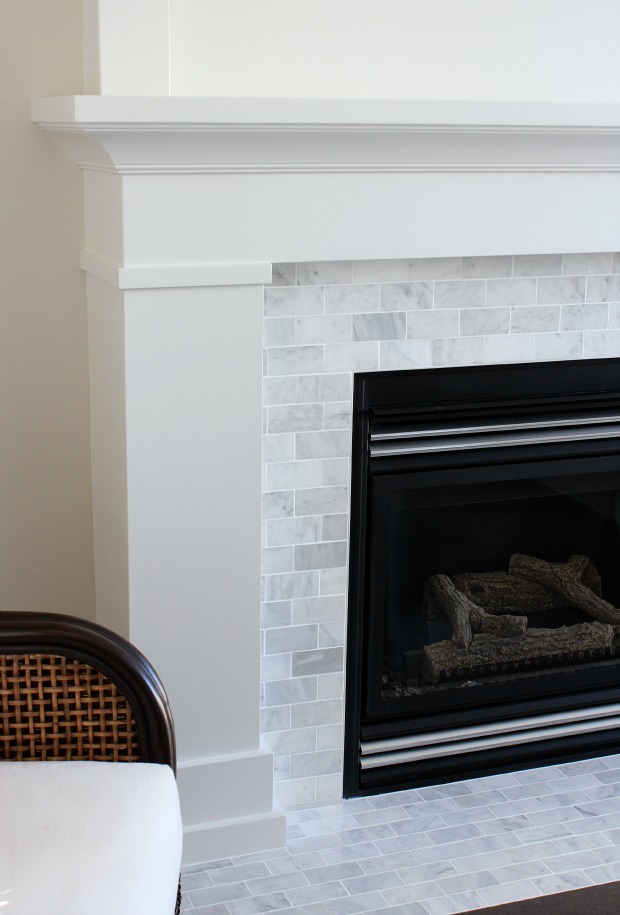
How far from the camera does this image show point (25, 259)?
196cm

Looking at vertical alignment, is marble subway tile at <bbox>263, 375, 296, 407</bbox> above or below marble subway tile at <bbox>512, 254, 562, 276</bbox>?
below

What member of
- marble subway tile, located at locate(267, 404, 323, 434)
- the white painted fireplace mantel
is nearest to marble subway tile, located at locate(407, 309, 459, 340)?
the white painted fireplace mantel

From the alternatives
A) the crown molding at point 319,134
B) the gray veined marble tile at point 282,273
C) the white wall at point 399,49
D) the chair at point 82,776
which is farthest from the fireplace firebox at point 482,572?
the chair at point 82,776

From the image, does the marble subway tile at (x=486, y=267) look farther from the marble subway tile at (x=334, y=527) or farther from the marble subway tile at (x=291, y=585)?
the marble subway tile at (x=291, y=585)

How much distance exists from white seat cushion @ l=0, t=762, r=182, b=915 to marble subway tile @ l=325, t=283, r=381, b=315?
92cm

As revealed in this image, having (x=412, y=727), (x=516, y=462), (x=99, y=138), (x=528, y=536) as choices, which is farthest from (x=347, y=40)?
(x=412, y=727)

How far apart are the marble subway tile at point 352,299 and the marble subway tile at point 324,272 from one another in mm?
17

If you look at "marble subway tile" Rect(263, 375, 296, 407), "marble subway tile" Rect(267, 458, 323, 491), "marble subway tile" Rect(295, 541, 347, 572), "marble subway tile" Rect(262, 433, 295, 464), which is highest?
"marble subway tile" Rect(263, 375, 296, 407)

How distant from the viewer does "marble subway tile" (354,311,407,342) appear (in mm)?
2037

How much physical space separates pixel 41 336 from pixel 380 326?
25.3 inches

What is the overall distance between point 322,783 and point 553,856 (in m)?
0.49

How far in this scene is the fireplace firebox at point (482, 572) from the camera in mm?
2160

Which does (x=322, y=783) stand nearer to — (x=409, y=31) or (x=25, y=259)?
(x=25, y=259)

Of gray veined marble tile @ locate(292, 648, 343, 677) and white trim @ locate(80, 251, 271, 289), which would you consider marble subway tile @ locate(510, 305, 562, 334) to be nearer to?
white trim @ locate(80, 251, 271, 289)
